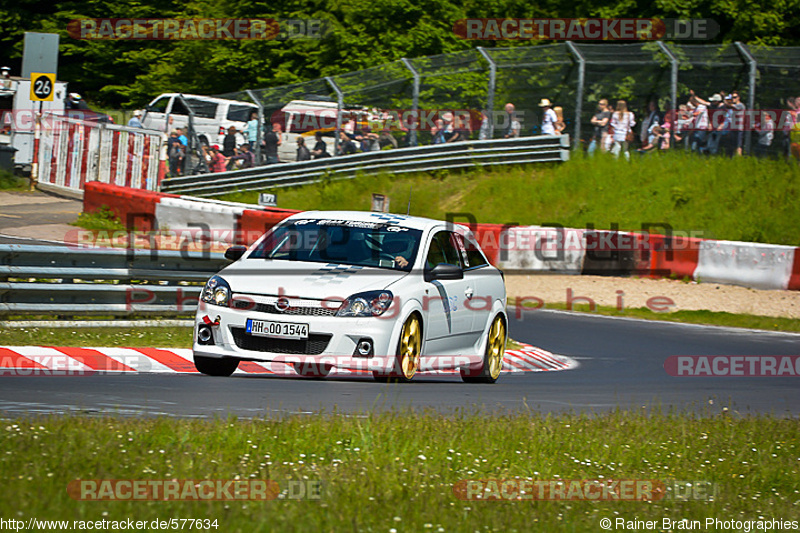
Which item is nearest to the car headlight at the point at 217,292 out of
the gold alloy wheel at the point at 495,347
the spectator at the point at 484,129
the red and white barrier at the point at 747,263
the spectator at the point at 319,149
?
the gold alloy wheel at the point at 495,347

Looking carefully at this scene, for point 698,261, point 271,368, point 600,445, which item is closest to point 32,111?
point 698,261

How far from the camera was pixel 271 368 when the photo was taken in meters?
10.1

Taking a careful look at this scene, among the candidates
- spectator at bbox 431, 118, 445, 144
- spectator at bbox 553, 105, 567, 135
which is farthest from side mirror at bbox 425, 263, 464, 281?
spectator at bbox 431, 118, 445, 144

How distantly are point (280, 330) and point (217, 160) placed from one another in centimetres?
1888

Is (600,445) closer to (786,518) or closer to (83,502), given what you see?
(786,518)

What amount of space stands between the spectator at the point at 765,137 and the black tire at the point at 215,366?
1596cm

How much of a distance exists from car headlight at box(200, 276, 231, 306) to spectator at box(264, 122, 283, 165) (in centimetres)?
1752

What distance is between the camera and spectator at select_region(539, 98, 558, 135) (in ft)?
78.4

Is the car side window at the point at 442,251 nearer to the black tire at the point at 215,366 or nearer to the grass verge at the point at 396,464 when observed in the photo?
the black tire at the point at 215,366

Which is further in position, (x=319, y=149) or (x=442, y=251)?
(x=319, y=149)

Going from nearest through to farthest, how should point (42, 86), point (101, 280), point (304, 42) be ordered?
point (101, 280) → point (42, 86) → point (304, 42)

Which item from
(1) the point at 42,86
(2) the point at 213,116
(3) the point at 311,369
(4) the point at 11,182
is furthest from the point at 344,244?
(4) the point at 11,182

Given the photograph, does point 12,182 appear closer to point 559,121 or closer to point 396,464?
point 559,121

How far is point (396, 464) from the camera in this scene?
5375 mm
